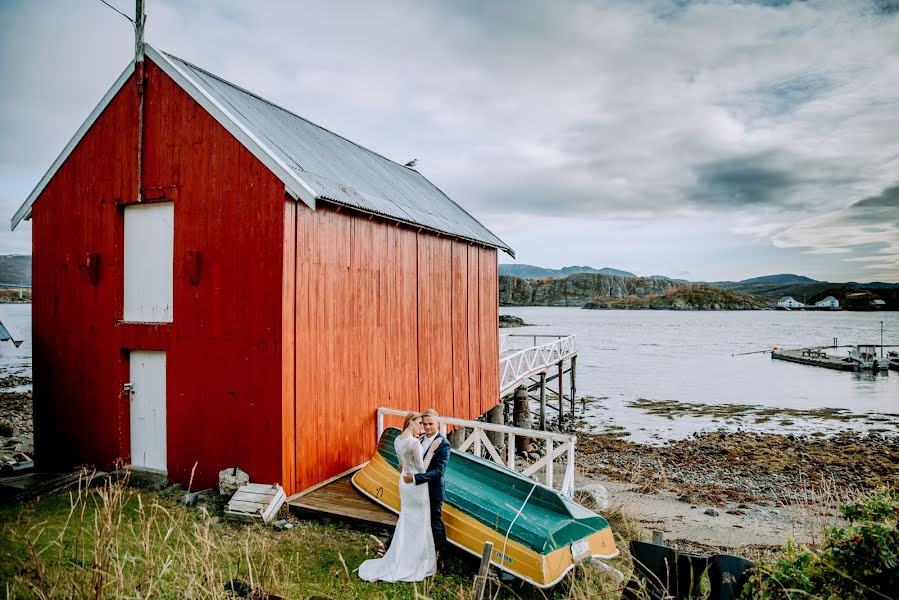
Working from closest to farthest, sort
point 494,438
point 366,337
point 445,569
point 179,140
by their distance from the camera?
point 445,569 → point 179,140 → point 366,337 → point 494,438

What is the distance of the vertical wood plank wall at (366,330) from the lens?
9641 mm

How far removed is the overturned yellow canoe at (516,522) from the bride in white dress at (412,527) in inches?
23.0

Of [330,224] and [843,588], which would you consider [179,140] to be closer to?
[330,224]

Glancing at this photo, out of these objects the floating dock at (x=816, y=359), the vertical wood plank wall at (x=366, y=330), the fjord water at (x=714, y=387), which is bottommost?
the fjord water at (x=714, y=387)

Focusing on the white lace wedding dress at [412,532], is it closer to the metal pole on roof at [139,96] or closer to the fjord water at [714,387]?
the metal pole on roof at [139,96]

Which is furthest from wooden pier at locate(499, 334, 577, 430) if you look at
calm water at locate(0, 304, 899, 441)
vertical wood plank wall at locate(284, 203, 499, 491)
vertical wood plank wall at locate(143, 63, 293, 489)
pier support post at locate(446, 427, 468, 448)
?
vertical wood plank wall at locate(143, 63, 293, 489)

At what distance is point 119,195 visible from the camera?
10617mm

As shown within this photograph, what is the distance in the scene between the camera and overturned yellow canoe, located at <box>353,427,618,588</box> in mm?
6828

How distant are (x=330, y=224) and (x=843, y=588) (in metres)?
8.50

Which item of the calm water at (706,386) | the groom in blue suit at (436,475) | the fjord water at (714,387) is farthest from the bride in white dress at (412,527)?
the fjord water at (714,387)

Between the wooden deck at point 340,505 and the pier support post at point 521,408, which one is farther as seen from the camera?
the pier support post at point 521,408

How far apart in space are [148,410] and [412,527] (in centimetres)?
585

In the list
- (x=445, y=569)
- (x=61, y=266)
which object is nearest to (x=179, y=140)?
(x=61, y=266)

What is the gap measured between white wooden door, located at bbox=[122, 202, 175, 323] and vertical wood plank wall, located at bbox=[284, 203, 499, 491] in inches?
106
